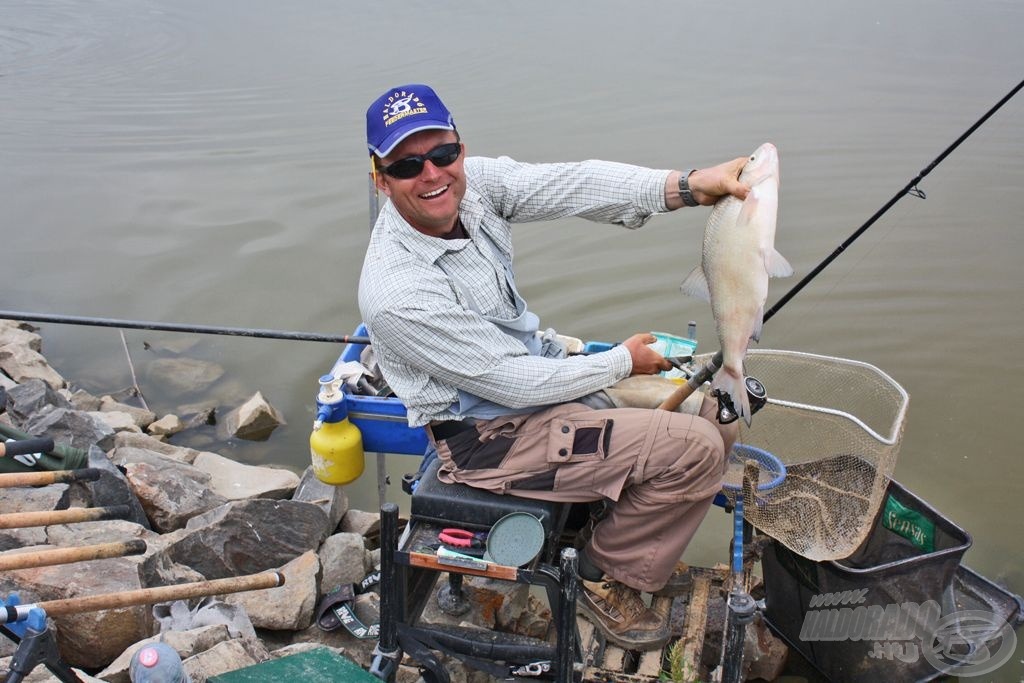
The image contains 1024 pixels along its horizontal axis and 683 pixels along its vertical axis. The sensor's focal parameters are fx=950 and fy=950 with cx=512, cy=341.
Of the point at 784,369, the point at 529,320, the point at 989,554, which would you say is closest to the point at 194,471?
the point at 529,320

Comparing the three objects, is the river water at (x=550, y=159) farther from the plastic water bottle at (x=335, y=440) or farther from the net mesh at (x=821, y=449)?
the plastic water bottle at (x=335, y=440)

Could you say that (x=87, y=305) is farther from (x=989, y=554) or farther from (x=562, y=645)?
(x=989, y=554)

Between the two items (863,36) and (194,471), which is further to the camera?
(863,36)

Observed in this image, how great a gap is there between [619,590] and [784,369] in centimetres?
130

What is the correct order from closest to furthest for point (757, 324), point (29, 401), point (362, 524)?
1. point (757, 324)
2. point (362, 524)
3. point (29, 401)

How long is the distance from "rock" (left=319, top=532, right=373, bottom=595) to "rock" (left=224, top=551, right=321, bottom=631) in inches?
7.7

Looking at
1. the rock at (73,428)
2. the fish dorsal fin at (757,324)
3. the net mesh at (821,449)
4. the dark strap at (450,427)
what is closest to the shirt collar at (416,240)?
the dark strap at (450,427)

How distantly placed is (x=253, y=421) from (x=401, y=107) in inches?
147

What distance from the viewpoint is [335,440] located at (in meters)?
3.77

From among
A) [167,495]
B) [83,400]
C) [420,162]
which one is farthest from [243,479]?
[420,162]

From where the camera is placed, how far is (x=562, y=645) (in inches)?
123

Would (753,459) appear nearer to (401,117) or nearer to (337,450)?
(337,450)

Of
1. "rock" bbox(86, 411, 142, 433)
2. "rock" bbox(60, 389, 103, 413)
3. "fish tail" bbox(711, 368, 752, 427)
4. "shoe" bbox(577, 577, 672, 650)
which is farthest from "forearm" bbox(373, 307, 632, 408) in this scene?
"rock" bbox(60, 389, 103, 413)

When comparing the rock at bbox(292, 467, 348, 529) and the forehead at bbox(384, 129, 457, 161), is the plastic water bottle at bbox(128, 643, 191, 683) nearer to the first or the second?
the forehead at bbox(384, 129, 457, 161)
